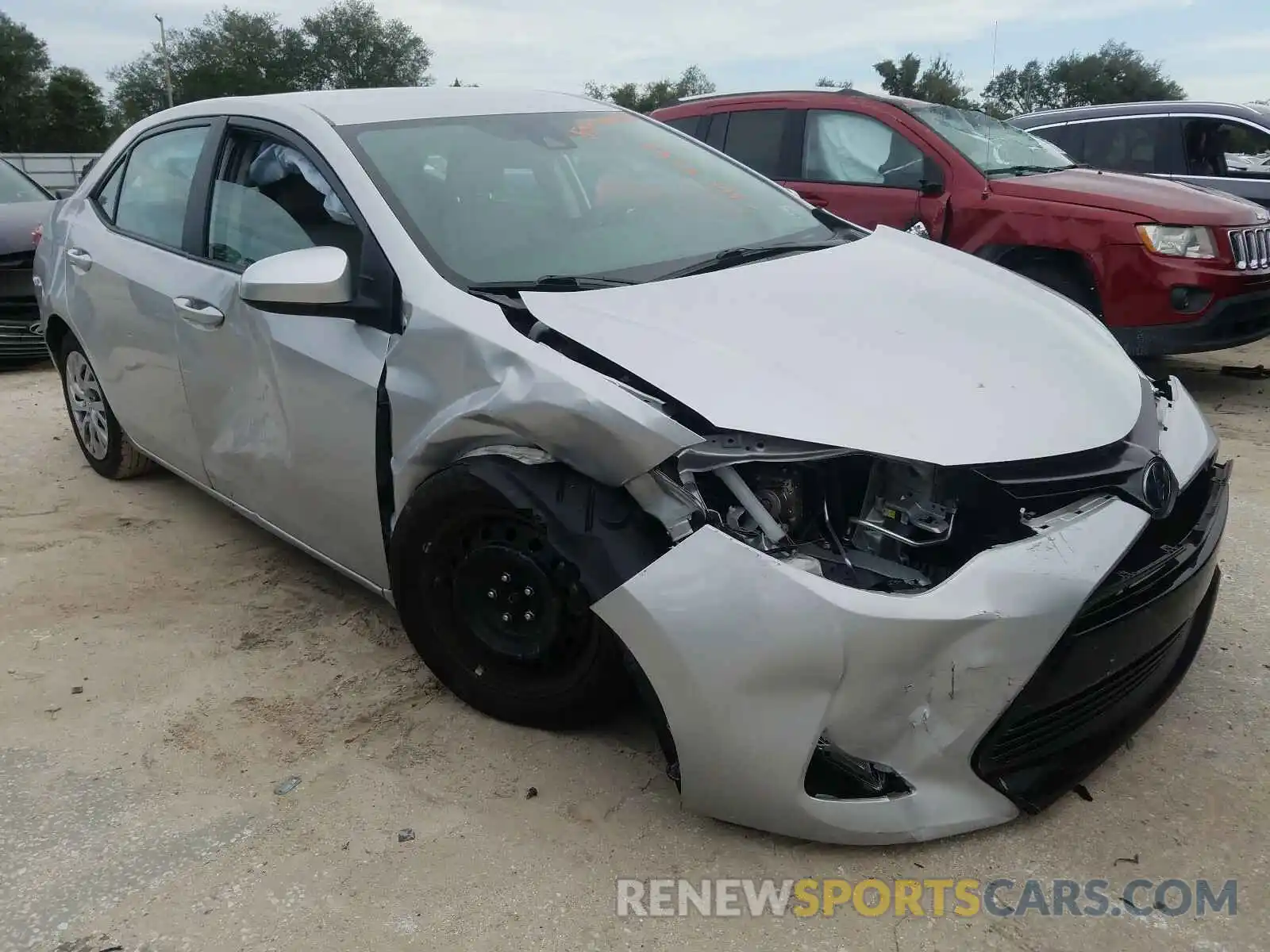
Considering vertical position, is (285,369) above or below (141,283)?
below

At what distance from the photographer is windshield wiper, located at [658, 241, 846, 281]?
2.68m

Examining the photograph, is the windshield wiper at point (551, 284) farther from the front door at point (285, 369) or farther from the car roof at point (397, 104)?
the car roof at point (397, 104)

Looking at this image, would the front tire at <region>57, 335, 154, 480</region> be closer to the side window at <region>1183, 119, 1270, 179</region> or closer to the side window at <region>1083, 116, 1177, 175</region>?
the side window at <region>1083, 116, 1177, 175</region>

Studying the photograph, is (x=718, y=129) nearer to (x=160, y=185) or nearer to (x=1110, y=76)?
(x=160, y=185)

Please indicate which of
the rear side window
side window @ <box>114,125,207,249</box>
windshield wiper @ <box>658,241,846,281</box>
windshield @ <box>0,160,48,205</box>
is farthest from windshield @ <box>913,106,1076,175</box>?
windshield @ <box>0,160,48,205</box>

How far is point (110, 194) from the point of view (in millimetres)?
4109

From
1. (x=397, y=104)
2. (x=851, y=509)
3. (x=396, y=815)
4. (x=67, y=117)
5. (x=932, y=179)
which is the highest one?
(x=67, y=117)

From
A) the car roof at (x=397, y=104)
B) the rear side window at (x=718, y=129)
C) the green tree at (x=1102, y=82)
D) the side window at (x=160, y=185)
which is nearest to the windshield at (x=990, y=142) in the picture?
the rear side window at (x=718, y=129)

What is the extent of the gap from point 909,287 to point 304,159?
174 centimetres

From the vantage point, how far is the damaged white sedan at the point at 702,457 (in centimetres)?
196

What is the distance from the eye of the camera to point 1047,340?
2482 millimetres

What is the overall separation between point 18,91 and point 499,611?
193ft

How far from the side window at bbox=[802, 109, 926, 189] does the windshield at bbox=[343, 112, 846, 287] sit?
2.68 metres

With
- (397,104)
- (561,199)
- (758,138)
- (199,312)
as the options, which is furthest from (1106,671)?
(758,138)
